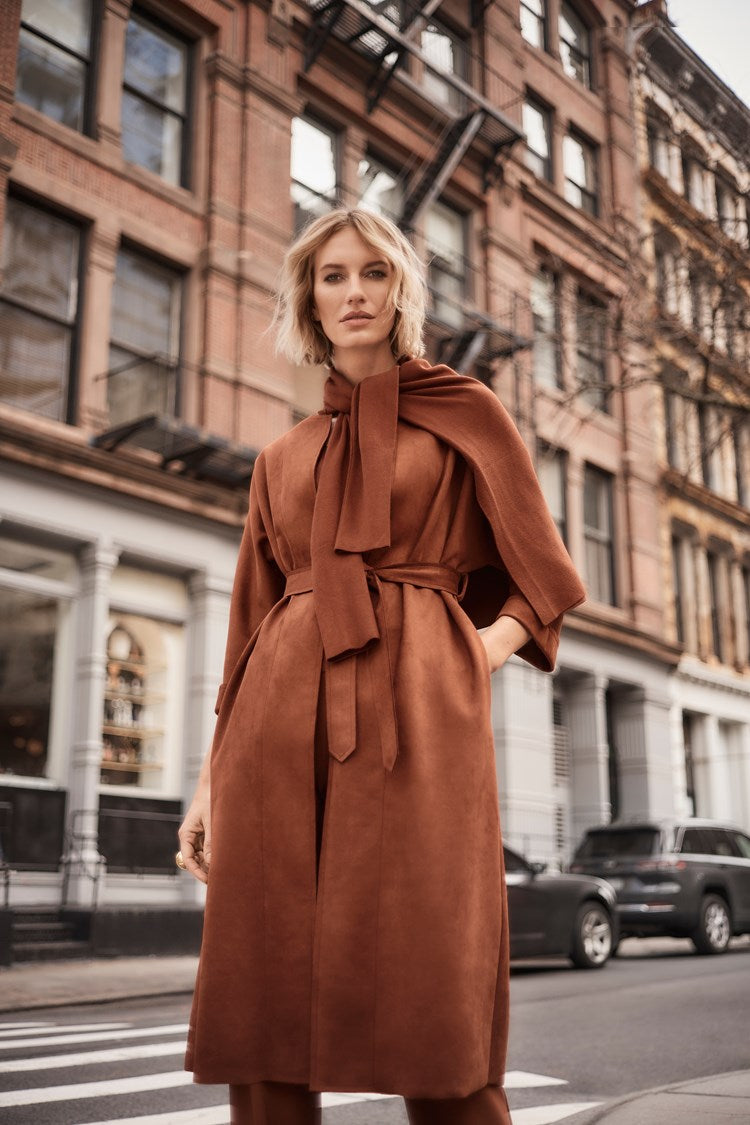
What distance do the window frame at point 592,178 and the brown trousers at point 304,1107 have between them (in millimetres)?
25834

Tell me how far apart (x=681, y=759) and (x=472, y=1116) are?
2490 centimetres

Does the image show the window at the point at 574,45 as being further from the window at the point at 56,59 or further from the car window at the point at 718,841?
the car window at the point at 718,841

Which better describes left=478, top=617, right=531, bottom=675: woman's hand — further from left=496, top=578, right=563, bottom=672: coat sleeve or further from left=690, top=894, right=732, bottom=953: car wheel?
left=690, top=894, right=732, bottom=953: car wheel

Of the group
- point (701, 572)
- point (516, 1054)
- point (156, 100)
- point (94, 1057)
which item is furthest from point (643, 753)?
point (94, 1057)

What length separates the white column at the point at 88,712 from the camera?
13.9m

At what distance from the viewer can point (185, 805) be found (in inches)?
622

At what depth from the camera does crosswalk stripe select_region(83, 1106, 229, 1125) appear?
4.84 m

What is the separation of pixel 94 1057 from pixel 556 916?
763 centimetres

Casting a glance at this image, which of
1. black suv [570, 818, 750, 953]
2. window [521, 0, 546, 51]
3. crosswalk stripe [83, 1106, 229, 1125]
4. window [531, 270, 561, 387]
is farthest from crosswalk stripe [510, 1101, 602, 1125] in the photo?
window [521, 0, 546, 51]

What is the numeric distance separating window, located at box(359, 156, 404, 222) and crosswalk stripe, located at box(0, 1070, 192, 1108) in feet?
56.6

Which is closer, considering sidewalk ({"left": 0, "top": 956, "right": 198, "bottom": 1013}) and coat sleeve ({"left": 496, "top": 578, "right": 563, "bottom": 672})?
coat sleeve ({"left": 496, "top": 578, "right": 563, "bottom": 672})

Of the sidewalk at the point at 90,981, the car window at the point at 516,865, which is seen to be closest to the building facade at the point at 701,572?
the car window at the point at 516,865

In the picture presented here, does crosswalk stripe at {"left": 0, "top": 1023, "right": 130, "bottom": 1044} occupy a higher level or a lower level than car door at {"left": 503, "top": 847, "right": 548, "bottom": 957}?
lower

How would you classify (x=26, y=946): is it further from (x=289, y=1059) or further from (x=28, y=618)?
(x=289, y=1059)
